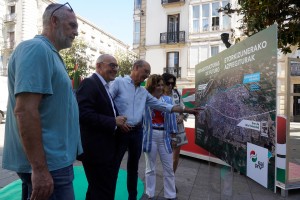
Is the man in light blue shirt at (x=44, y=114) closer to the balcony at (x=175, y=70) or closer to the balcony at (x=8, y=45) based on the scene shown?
the balcony at (x=175, y=70)

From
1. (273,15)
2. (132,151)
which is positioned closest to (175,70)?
(273,15)

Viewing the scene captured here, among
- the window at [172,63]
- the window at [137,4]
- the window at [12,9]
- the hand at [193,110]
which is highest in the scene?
the window at [12,9]

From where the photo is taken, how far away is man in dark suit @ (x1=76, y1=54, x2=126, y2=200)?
2633 mm

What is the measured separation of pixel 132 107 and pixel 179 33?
2195 centimetres

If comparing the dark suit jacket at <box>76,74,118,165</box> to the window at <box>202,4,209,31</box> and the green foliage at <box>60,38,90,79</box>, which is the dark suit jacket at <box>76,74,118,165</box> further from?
the green foliage at <box>60,38,90,79</box>

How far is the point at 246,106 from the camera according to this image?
2.49 metres

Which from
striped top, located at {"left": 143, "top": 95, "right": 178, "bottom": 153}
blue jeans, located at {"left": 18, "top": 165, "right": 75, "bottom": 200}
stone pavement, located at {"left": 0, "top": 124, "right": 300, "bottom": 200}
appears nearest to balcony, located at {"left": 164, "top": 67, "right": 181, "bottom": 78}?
stone pavement, located at {"left": 0, "top": 124, "right": 300, "bottom": 200}

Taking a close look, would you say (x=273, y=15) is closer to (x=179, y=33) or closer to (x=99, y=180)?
(x=99, y=180)

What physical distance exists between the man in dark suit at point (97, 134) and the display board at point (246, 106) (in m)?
1.11

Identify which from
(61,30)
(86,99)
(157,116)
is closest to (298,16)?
(157,116)

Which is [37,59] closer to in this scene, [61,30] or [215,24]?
[61,30]

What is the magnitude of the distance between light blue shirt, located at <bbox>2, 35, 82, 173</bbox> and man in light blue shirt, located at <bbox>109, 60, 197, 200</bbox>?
134 cm

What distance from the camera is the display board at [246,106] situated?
→ 217 cm

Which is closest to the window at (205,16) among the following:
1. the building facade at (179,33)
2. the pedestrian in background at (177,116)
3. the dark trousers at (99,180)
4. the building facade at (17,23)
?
the building facade at (179,33)
